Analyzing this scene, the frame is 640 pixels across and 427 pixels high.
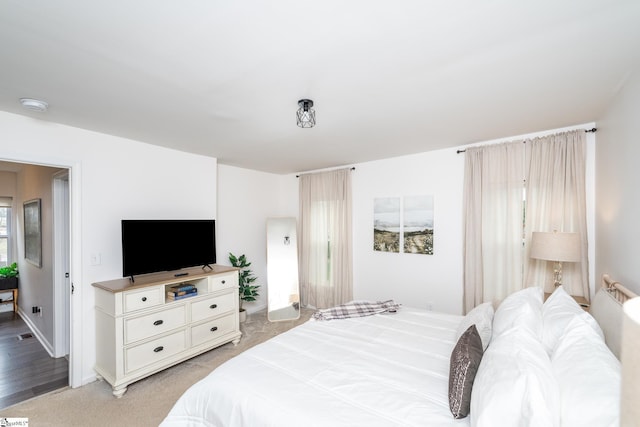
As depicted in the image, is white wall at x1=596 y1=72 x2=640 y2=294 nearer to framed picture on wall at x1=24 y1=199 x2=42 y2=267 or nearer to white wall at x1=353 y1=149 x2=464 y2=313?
white wall at x1=353 y1=149 x2=464 y2=313

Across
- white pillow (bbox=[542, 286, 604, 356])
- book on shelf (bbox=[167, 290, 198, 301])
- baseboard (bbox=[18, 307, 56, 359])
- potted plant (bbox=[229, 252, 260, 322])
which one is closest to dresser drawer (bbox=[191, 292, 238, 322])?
book on shelf (bbox=[167, 290, 198, 301])

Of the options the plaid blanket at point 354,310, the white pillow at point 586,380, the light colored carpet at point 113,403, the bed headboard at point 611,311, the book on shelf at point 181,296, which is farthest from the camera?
the book on shelf at point 181,296

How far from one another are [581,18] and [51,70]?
9.50 ft

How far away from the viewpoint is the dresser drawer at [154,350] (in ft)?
8.62

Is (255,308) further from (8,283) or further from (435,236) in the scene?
(8,283)

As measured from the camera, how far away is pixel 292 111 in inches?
92.0

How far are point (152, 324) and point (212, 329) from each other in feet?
2.34

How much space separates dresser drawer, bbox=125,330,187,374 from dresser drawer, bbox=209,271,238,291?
583 mm

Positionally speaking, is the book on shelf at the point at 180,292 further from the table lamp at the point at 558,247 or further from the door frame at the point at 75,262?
the table lamp at the point at 558,247

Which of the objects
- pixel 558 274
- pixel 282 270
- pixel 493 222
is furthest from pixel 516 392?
pixel 282 270

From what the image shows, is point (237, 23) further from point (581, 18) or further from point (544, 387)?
point (544, 387)

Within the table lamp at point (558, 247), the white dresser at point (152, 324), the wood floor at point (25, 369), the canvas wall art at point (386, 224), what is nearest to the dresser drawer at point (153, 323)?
the white dresser at point (152, 324)

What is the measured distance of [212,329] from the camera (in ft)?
10.9

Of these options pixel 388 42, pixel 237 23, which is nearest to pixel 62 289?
pixel 237 23
